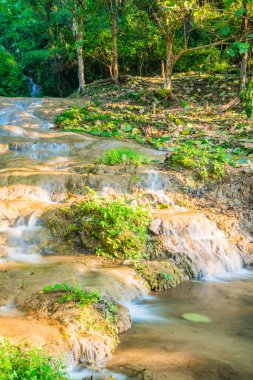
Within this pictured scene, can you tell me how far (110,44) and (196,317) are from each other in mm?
16490

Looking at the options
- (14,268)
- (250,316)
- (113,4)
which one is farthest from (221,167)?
(113,4)

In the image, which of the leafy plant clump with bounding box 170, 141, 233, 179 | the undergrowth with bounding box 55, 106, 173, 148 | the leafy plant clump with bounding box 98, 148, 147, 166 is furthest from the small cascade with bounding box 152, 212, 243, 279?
the undergrowth with bounding box 55, 106, 173, 148

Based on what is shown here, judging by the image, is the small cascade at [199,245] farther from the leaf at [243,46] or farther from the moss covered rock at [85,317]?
the leaf at [243,46]

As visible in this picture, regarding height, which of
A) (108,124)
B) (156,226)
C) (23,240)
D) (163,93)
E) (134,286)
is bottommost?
(134,286)

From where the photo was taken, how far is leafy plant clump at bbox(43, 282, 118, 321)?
4516mm

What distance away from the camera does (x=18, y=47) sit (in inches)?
1072

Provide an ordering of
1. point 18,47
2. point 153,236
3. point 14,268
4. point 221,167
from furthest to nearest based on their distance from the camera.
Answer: point 18,47, point 221,167, point 153,236, point 14,268

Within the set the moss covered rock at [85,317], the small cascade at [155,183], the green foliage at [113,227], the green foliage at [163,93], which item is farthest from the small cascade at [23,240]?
the green foliage at [163,93]

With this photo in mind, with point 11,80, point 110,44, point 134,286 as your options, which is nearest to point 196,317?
point 134,286

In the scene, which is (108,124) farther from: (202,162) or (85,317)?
(85,317)

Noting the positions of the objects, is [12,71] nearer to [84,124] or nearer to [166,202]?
[84,124]

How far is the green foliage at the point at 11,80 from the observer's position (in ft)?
74.5

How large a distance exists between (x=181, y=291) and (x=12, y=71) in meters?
20.1

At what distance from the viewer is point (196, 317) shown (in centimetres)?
505
